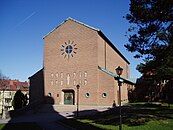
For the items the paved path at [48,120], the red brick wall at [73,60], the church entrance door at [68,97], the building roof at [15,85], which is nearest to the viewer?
the paved path at [48,120]

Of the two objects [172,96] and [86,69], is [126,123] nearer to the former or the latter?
[86,69]

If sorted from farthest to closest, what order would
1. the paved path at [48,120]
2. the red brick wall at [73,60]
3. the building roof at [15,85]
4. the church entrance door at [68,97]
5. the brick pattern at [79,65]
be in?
the building roof at [15,85] → the church entrance door at [68,97] → the red brick wall at [73,60] → the brick pattern at [79,65] → the paved path at [48,120]

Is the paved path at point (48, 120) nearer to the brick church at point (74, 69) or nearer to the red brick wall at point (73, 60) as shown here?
the brick church at point (74, 69)

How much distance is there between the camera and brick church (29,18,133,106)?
46438 mm

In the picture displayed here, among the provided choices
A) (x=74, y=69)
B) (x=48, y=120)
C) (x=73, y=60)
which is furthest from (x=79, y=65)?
(x=48, y=120)

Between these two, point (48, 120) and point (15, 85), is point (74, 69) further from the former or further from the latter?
point (15, 85)

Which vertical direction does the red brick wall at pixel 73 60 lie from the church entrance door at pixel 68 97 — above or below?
above

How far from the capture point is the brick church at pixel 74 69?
46.4m

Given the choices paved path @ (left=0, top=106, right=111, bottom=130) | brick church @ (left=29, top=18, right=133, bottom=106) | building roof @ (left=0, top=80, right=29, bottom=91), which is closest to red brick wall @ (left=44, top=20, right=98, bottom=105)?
brick church @ (left=29, top=18, right=133, bottom=106)

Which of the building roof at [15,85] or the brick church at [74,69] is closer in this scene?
the brick church at [74,69]

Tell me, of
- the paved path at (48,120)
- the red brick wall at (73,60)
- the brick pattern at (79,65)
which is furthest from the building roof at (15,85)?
the paved path at (48,120)

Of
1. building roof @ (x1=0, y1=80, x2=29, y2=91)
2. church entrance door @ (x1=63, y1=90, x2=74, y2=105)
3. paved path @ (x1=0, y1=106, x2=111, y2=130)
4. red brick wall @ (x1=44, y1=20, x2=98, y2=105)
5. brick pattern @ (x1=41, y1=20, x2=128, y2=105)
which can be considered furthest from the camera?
building roof @ (x1=0, y1=80, x2=29, y2=91)

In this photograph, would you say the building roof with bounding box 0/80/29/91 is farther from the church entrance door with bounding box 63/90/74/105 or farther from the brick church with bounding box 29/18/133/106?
the church entrance door with bounding box 63/90/74/105

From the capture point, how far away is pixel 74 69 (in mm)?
48750
